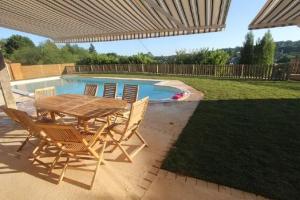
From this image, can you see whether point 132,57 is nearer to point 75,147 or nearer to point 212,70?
point 212,70

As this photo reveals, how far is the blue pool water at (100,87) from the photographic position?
35.2 ft

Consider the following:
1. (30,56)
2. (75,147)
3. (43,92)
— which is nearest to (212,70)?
(43,92)

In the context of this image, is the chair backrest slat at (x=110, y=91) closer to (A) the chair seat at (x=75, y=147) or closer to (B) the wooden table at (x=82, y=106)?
(B) the wooden table at (x=82, y=106)

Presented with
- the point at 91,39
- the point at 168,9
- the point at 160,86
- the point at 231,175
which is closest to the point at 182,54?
the point at 160,86

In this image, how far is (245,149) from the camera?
11.2 ft

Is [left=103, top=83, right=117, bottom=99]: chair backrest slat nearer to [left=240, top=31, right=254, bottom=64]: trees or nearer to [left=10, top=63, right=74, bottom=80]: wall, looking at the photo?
[left=240, top=31, right=254, bottom=64]: trees

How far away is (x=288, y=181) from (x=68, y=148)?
2.95 metres

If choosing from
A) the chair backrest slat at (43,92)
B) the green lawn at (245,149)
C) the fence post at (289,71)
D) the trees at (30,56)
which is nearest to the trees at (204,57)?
the fence post at (289,71)

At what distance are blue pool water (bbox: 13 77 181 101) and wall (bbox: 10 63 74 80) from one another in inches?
108

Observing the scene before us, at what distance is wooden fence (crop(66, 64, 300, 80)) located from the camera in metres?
11.0

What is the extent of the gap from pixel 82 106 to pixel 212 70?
38.6ft

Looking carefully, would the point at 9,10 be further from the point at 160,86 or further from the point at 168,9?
the point at 160,86

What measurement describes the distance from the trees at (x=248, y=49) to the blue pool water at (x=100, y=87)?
398 inches

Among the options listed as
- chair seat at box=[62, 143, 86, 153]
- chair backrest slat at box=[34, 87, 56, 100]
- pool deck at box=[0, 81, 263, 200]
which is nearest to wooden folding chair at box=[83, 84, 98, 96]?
chair backrest slat at box=[34, 87, 56, 100]
